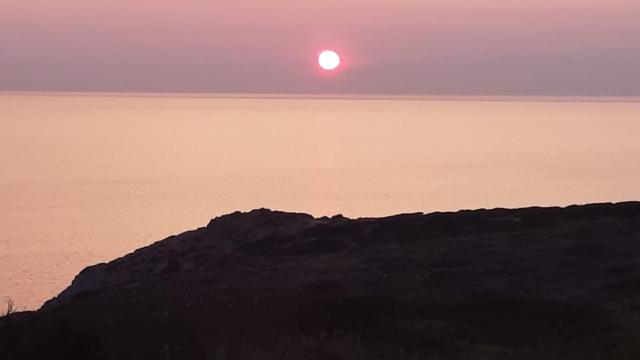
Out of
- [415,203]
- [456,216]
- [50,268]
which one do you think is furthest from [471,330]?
[415,203]

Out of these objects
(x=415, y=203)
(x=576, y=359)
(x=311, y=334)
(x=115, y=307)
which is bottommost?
(x=576, y=359)

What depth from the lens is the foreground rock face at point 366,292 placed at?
1786 cm

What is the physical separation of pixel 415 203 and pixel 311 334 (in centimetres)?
13686

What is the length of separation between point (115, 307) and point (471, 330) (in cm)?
1029

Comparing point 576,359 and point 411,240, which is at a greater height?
point 411,240

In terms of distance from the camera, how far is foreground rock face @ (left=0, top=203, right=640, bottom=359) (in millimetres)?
17859

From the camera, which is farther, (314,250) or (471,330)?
(314,250)

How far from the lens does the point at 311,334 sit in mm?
20344

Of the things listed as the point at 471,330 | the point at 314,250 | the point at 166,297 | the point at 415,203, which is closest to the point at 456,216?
the point at 314,250

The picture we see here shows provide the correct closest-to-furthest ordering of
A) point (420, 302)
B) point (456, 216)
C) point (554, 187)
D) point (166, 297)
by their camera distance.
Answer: point (420, 302)
point (166, 297)
point (456, 216)
point (554, 187)

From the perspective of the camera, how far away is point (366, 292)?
28.4 meters

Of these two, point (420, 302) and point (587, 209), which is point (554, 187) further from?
point (420, 302)

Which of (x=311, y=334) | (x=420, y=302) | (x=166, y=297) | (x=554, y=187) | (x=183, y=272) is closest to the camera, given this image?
(x=311, y=334)

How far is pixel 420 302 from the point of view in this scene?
26172 millimetres
